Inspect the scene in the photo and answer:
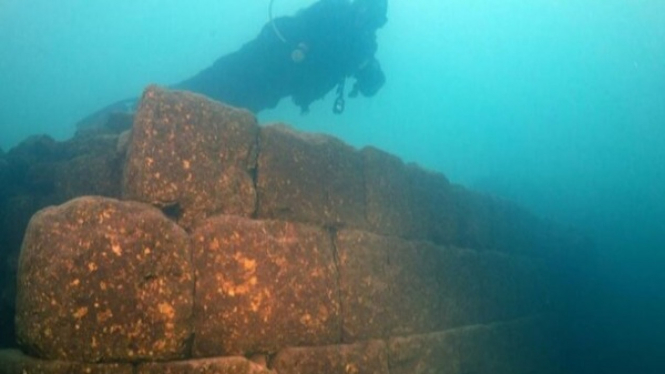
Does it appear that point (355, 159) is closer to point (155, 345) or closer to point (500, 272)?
point (155, 345)

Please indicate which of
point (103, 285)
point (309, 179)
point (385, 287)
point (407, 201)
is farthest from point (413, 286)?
point (103, 285)

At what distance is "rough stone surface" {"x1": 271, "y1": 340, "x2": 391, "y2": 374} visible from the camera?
4.21 metres

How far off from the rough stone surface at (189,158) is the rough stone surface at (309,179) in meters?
0.24

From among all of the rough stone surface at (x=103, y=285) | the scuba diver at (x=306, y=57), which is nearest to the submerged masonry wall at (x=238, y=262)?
the rough stone surface at (x=103, y=285)

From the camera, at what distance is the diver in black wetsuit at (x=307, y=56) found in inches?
353

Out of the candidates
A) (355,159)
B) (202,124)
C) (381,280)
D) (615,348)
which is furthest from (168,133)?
(615,348)

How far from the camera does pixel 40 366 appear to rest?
9.87 feet

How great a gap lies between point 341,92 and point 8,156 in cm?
538

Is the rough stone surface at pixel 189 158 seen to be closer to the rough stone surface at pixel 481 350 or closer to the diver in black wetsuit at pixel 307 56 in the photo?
the rough stone surface at pixel 481 350

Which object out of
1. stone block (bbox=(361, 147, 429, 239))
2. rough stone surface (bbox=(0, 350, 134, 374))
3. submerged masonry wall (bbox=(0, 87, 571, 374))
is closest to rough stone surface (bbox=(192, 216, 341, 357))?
submerged masonry wall (bbox=(0, 87, 571, 374))

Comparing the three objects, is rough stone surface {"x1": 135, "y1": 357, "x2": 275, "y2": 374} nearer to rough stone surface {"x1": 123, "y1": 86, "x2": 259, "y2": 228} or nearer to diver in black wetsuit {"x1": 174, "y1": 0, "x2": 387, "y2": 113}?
rough stone surface {"x1": 123, "y1": 86, "x2": 259, "y2": 228}

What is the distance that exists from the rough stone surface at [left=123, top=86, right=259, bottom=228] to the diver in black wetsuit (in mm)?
4719

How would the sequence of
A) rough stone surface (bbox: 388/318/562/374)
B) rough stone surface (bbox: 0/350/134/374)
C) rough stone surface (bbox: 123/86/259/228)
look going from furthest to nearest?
rough stone surface (bbox: 388/318/562/374) < rough stone surface (bbox: 123/86/259/228) < rough stone surface (bbox: 0/350/134/374)

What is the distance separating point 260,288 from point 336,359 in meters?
1.18
